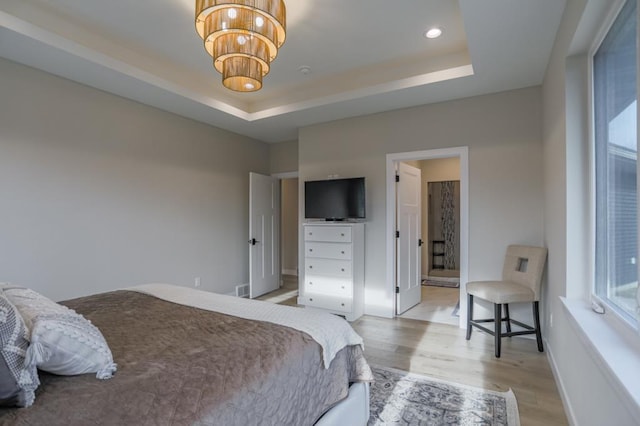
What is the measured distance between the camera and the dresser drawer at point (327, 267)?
13.0 feet

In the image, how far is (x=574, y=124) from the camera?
2.03m

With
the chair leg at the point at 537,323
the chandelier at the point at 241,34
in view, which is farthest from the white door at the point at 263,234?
the chair leg at the point at 537,323

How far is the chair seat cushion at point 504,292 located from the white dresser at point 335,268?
1.39m

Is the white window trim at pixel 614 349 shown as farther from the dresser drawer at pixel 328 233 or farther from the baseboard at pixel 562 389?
the dresser drawer at pixel 328 233

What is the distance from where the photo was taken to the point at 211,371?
117 centimetres

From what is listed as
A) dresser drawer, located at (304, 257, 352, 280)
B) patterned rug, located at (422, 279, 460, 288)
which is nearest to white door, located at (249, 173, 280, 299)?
dresser drawer, located at (304, 257, 352, 280)

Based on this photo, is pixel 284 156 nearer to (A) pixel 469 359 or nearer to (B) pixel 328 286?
(B) pixel 328 286

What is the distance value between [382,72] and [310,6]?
4.26ft

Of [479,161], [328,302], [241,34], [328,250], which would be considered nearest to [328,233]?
[328,250]

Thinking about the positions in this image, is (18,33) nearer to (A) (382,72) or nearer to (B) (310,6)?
(B) (310,6)

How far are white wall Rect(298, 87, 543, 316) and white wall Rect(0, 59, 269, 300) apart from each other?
211cm

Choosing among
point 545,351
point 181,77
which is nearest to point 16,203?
point 181,77

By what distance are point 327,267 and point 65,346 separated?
3.18 meters

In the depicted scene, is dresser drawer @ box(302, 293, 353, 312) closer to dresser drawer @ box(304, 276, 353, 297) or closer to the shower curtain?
dresser drawer @ box(304, 276, 353, 297)
